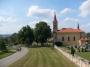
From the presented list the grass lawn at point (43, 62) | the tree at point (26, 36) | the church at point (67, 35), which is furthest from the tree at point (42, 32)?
the grass lawn at point (43, 62)

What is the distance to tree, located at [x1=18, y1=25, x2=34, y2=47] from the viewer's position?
366 ft

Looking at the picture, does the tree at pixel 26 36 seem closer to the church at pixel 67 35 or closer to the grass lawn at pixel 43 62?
the church at pixel 67 35

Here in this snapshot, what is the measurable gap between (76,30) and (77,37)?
318 cm

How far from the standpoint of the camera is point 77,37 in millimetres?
115438

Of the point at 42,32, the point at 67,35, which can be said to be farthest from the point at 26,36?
the point at 67,35

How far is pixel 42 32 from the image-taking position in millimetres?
107625

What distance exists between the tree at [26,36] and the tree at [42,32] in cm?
364

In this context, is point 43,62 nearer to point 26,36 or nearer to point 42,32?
point 42,32

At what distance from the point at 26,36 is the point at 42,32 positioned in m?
8.03

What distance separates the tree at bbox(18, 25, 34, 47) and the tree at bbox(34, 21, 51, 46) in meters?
3.64

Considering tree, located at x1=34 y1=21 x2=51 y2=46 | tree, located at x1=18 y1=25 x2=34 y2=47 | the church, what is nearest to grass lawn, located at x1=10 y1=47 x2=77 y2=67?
tree, located at x1=34 y1=21 x2=51 y2=46

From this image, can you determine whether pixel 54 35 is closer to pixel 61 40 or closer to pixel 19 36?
pixel 61 40

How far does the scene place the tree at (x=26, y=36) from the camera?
366 ft

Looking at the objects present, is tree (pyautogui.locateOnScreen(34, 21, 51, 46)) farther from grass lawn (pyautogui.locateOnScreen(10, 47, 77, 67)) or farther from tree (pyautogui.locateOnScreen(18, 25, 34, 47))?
grass lawn (pyautogui.locateOnScreen(10, 47, 77, 67))
